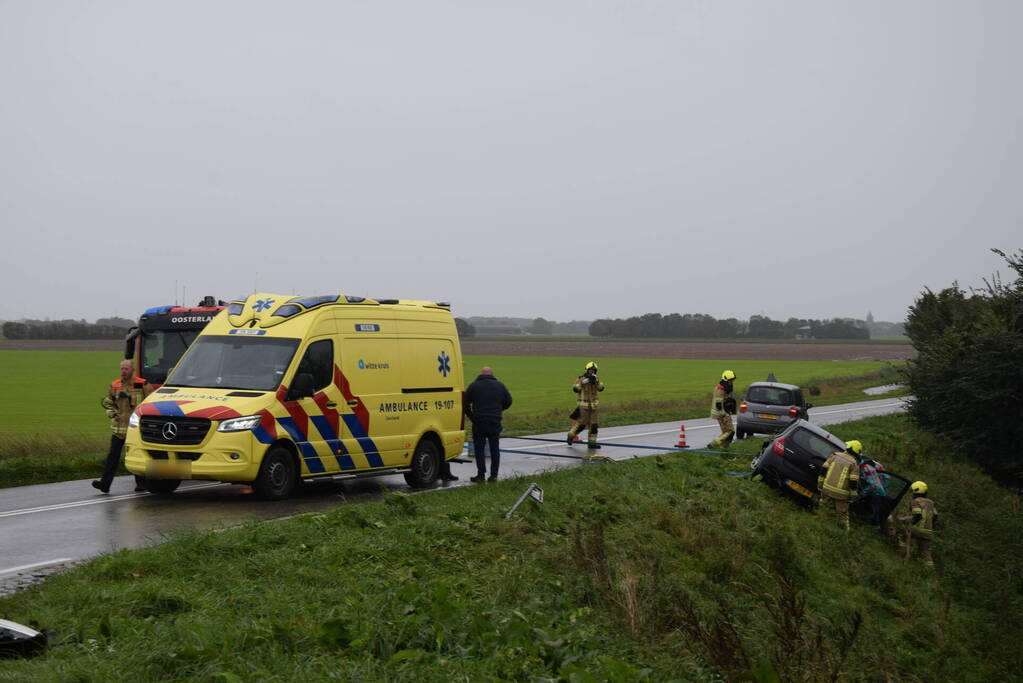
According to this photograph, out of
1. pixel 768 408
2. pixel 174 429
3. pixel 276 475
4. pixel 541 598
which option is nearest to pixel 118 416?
pixel 174 429

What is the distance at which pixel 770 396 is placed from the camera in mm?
26641

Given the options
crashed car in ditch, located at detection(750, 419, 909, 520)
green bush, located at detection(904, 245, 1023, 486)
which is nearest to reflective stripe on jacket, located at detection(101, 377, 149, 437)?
crashed car in ditch, located at detection(750, 419, 909, 520)

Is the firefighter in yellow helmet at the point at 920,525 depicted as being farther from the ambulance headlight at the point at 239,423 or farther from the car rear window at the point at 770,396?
the car rear window at the point at 770,396

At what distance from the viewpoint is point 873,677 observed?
34.1 ft

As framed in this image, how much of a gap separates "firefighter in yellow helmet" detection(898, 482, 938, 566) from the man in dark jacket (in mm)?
6506

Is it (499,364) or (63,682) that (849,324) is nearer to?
(499,364)

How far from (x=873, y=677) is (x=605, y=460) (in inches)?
306

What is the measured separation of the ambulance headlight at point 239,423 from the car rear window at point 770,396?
17056 millimetres

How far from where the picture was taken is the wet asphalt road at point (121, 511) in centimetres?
1000

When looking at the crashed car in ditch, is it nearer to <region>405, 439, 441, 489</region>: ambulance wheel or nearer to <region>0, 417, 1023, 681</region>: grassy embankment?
<region>0, 417, 1023, 681</region>: grassy embankment

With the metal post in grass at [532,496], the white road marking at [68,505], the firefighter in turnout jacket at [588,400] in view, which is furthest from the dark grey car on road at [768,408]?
the white road marking at [68,505]

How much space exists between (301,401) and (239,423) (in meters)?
0.96

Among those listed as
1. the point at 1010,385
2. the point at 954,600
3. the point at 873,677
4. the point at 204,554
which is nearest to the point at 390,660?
the point at 204,554

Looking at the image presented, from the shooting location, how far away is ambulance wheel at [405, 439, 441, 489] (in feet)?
49.5
